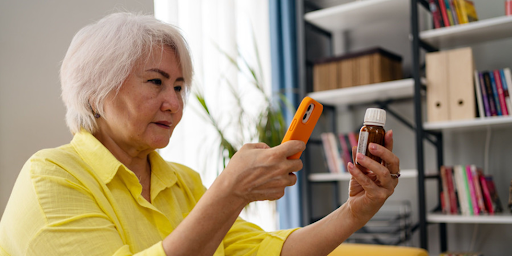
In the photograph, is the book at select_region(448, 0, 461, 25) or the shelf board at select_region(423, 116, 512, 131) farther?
the book at select_region(448, 0, 461, 25)

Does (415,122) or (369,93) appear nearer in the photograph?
(415,122)

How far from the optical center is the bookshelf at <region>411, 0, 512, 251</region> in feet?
6.40

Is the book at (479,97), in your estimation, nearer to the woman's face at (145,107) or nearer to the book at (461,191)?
the book at (461,191)

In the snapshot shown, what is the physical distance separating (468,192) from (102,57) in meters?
1.80

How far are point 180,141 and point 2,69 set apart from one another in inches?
37.9

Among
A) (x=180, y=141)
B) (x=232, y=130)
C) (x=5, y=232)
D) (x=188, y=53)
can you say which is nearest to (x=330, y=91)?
(x=232, y=130)

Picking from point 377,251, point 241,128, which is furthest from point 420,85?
point 377,251

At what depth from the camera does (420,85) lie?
6.86ft

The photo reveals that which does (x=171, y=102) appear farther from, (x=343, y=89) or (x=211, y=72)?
(x=343, y=89)

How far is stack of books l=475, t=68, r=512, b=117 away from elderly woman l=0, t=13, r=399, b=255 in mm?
1356

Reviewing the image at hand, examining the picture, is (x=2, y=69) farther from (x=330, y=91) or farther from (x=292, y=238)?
(x=330, y=91)

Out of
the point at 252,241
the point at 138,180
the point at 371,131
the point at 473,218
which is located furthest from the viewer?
the point at 473,218

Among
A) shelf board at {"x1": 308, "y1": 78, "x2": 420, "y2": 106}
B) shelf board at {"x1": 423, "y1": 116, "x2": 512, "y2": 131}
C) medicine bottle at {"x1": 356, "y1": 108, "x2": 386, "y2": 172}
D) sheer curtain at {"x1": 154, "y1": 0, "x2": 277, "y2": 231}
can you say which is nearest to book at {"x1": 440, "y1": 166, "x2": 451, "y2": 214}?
shelf board at {"x1": 423, "y1": 116, "x2": 512, "y2": 131}

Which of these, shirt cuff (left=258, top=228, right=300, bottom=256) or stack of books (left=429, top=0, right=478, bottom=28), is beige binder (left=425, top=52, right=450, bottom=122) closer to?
stack of books (left=429, top=0, right=478, bottom=28)
